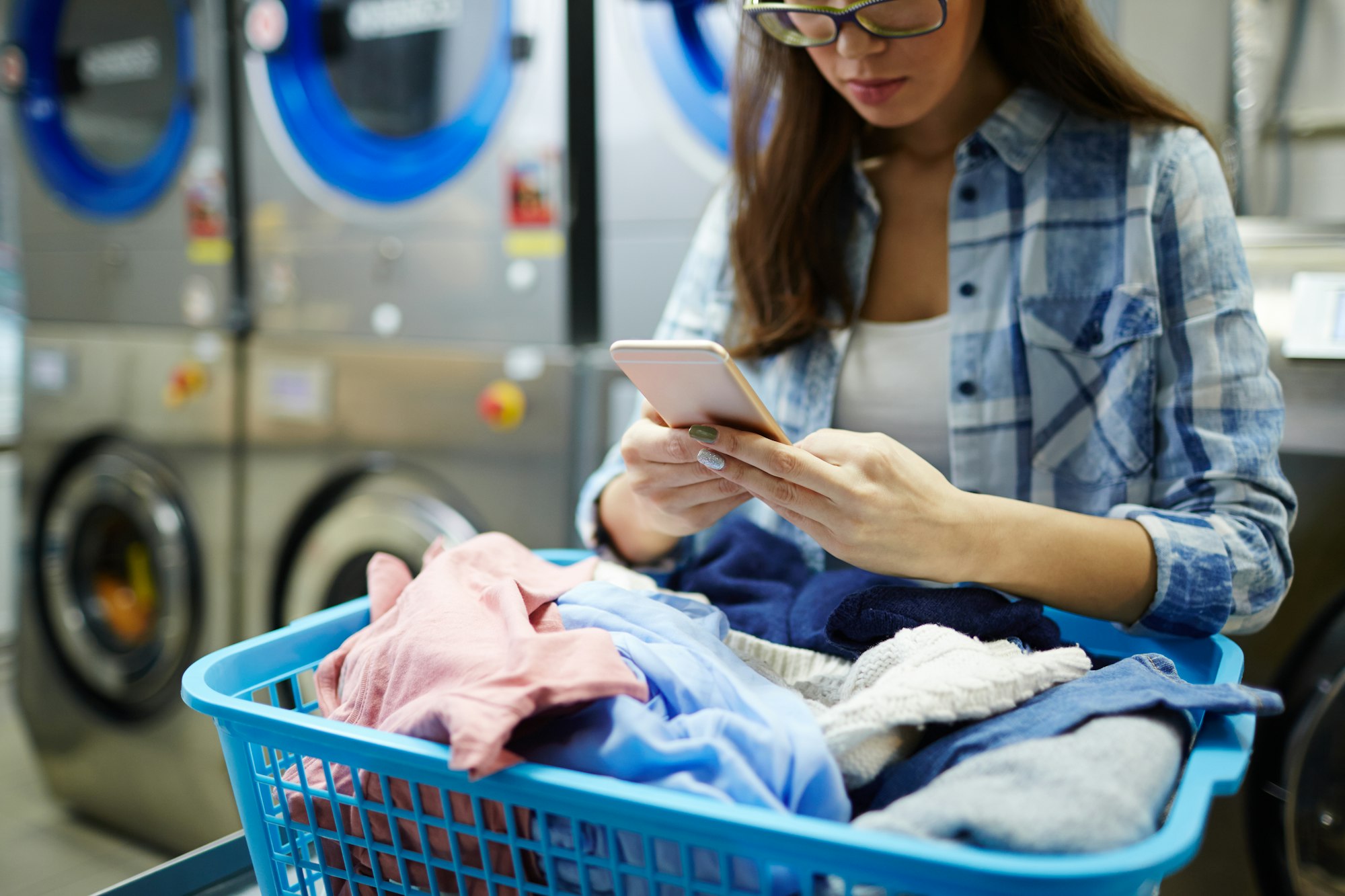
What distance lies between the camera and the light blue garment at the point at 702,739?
0.49m

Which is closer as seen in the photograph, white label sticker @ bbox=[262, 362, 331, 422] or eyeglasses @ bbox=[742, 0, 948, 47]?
eyeglasses @ bbox=[742, 0, 948, 47]

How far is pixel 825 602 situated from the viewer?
0.76 metres

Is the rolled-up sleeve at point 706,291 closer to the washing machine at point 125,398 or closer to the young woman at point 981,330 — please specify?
the young woman at point 981,330

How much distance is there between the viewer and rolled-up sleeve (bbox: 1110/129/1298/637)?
784 millimetres

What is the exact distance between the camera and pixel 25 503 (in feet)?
8.43

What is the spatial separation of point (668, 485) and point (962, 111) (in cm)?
56

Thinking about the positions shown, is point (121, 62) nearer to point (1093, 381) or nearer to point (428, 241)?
point (428, 241)

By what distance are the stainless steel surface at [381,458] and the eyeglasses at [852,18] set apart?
33.3 inches

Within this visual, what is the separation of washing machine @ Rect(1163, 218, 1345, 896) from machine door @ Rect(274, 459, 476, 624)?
1.24m

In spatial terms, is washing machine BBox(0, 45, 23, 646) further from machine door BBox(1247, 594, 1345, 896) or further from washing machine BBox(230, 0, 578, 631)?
machine door BBox(1247, 594, 1345, 896)

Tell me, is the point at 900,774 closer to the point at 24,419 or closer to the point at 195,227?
the point at 195,227

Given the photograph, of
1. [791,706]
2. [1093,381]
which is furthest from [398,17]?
[791,706]

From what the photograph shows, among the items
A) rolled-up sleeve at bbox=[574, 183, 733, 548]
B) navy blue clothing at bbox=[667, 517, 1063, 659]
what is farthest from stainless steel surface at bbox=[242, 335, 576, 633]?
navy blue clothing at bbox=[667, 517, 1063, 659]

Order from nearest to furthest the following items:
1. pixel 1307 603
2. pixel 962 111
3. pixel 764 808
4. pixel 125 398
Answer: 1. pixel 764 808
2. pixel 962 111
3. pixel 1307 603
4. pixel 125 398
